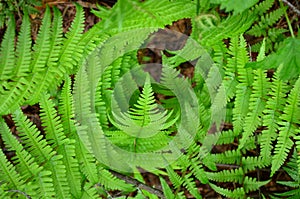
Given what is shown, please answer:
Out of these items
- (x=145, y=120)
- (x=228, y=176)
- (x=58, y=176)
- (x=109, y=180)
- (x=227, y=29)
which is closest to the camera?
(x=227, y=29)

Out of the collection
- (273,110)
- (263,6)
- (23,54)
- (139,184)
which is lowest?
(139,184)

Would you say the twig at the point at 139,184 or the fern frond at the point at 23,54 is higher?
the fern frond at the point at 23,54

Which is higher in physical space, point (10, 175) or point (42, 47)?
point (42, 47)

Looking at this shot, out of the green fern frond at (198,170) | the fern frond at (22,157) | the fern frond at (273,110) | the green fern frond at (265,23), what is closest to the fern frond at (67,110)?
the fern frond at (22,157)

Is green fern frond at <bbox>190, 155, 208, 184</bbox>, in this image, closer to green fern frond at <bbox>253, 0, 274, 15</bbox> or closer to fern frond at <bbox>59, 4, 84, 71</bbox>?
fern frond at <bbox>59, 4, 84, 71</bbox>

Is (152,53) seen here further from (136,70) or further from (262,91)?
(262,91)


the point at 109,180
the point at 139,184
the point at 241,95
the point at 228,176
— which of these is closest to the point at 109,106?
the point at 109,180

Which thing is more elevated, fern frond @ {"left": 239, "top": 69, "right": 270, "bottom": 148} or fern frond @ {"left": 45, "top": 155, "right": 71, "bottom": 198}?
fern frond @ {"left": 239, "top": 69, "right": 270, "bottom": 148}

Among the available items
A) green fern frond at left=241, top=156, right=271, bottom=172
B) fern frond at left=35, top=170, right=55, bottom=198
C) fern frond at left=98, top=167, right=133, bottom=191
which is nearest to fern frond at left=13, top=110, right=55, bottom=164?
fern frond at left=35, top=170, right=55, bottom=198

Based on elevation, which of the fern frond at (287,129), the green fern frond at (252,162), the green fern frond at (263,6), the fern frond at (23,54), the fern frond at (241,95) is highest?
the green fern frond at (263,6)

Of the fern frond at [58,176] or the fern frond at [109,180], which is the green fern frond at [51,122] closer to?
the fern frond at [58,176]

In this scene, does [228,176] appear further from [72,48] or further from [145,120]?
[72,48]

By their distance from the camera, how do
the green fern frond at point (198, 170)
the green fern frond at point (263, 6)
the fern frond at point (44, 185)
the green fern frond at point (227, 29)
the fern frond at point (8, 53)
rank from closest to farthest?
the green fern frond at point (227, 29) < the fern frond at point (44, 185) < the fern frond at point (8, 53) < the green fern frond at point (198, 170) < the green fern frond at point (263, 6)
